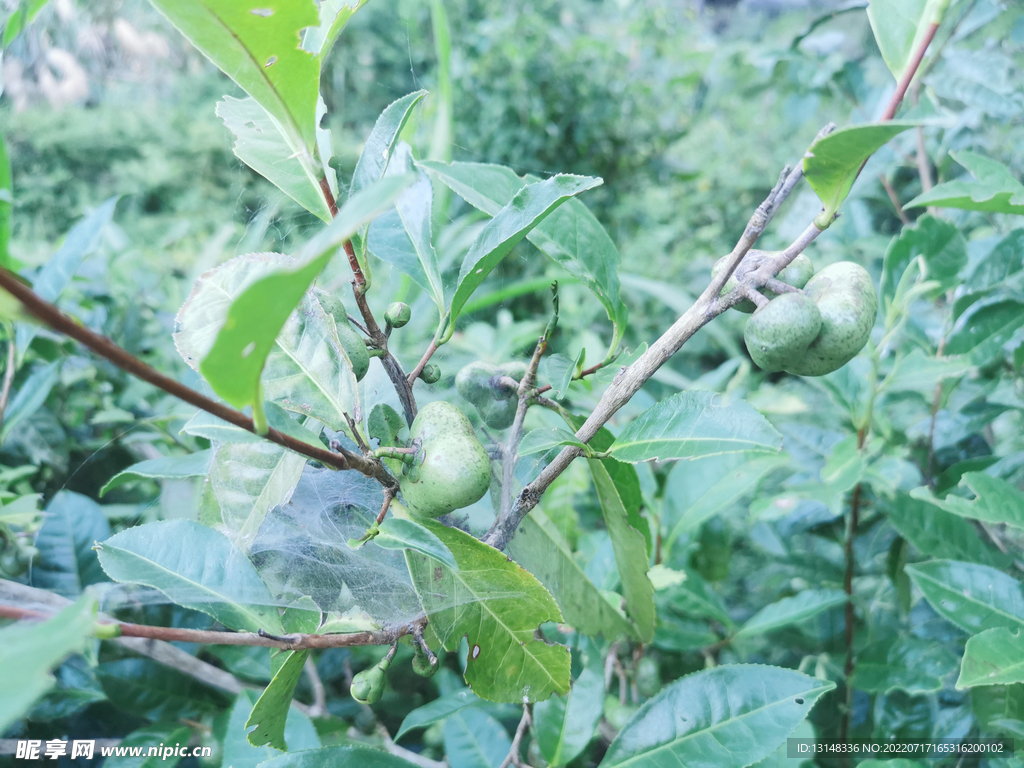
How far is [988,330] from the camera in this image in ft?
3.33

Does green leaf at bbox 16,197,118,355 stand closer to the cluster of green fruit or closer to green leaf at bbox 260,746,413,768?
green leaf at bbox 260,746,413,768

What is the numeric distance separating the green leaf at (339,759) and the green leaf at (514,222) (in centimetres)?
43

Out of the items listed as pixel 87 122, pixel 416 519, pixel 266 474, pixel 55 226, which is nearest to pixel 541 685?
pixel 416 519

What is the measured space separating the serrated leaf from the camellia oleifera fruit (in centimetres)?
52

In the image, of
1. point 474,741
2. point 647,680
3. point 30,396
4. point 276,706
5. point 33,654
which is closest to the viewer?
point 33,654

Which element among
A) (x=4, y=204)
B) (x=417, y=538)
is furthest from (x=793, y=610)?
(x=4, y=204)

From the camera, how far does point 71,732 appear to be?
0.96 metres

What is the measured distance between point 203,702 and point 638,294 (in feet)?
7.10

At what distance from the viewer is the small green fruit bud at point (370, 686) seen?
1.85 ft

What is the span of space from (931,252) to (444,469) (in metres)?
0.91

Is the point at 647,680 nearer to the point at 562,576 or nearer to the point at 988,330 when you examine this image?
the point at 562,576

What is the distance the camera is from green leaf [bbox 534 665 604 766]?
726 mm

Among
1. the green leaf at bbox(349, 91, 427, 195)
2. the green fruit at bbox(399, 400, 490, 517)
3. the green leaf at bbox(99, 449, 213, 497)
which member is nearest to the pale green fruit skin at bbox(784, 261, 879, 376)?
the green fruit at bbox(399, 400, 490, 517)

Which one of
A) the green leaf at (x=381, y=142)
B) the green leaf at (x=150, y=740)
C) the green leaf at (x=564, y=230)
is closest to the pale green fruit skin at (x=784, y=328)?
the green leaf at (x=564, y=230)
